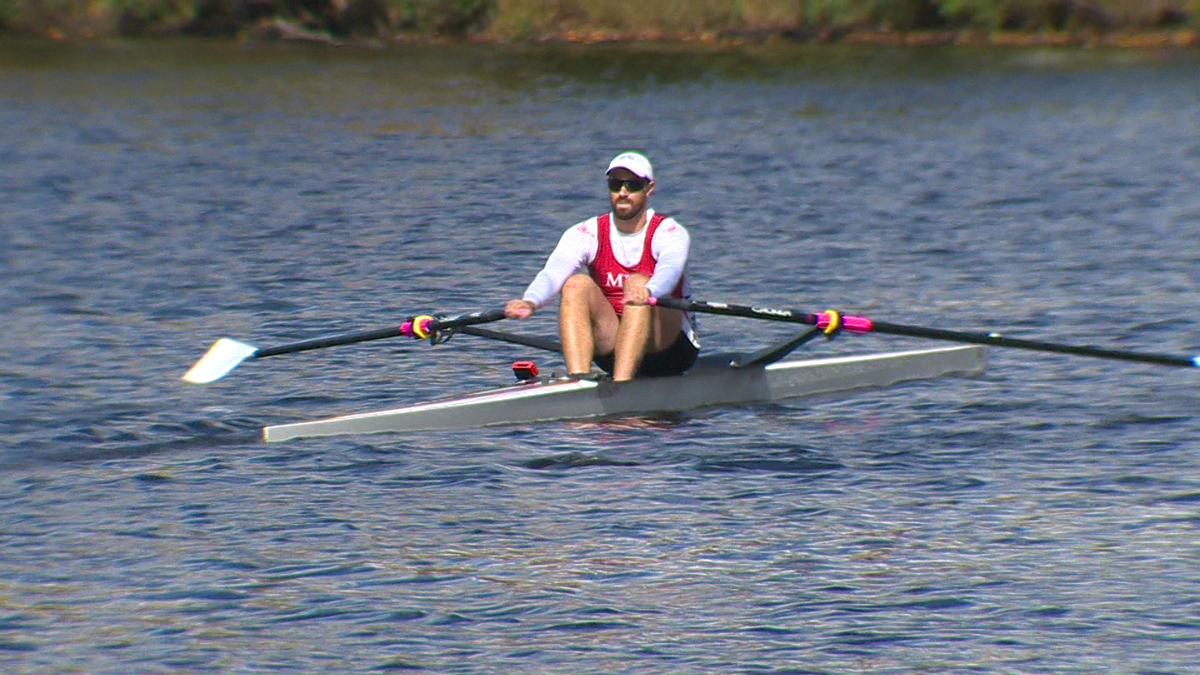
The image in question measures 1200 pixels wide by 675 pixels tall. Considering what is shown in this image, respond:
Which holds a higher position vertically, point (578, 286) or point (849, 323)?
point (578, 286)

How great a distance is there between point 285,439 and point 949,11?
4165 cm

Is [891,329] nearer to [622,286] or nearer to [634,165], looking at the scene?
[622,286]

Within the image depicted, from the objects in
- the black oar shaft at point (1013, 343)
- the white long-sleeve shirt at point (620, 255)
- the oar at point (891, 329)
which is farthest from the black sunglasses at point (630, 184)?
the black oar shaft at point (1013, 343)

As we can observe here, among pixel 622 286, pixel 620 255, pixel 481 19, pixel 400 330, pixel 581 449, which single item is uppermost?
pixel 481 19

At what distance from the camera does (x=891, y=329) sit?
11586 millimetres

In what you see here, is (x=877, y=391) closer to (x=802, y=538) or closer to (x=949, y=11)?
(x=802, y=538)

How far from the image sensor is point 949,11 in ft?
163

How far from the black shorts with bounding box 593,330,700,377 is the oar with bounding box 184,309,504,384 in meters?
0.89

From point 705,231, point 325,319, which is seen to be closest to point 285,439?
point 325,319

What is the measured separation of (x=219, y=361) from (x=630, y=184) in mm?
3139

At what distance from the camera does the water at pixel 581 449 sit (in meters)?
7.91

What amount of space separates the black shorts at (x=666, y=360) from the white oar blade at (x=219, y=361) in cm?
245

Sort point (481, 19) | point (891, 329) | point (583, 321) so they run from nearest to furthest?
point (583, 321)
point (891, 329)
point (481, 19)

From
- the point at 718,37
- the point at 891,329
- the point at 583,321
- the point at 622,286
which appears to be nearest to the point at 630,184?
the point at 622,286
